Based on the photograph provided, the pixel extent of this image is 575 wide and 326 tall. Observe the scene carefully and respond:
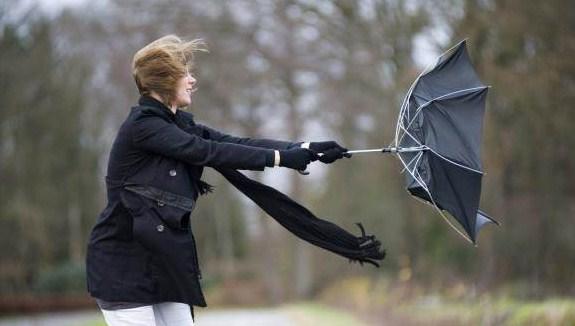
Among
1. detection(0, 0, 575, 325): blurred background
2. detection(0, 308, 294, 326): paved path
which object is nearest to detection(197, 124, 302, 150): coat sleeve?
detection(0, 0, 575, 325): blurred background

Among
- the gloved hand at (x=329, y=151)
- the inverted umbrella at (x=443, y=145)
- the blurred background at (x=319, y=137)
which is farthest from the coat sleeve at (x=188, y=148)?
the blurred background at (x=319, y=137)

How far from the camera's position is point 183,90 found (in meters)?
4.40

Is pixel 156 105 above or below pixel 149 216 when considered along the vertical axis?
above

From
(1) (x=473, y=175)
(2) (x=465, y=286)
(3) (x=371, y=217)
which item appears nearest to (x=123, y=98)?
(3) (x=371, y=217)

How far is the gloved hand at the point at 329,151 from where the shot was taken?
4.48 metres

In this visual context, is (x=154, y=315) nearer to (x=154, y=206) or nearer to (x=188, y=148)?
(x=154, y=206)

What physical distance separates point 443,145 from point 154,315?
1813 millimetres

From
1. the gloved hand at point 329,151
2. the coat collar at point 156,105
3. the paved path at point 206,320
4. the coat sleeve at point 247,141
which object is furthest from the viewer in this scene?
the paved path at point 206,320

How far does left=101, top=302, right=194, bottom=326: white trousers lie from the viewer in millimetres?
4211

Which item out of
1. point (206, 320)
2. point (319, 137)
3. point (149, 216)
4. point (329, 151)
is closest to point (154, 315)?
point (149, 216)

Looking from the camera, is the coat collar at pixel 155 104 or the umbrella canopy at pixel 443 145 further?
the umbrella canopy at pixel 443 145

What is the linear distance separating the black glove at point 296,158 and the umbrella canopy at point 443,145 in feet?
2.11

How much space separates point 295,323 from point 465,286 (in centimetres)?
339

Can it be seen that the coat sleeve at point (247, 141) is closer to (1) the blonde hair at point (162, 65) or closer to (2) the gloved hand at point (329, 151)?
(2) the gloved hand at point (329, 151)
